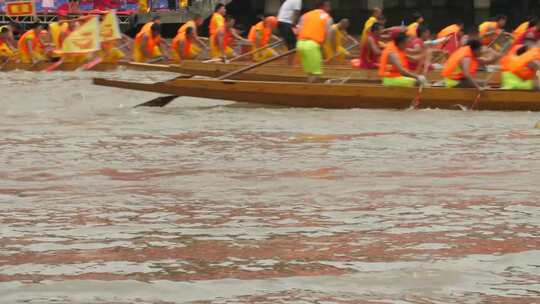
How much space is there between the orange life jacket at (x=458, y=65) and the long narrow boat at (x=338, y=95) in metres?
0.45

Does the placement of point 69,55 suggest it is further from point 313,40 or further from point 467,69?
point 467,69

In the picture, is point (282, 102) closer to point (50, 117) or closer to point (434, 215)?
point (50, 117)

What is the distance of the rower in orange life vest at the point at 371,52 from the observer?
58.3 ft

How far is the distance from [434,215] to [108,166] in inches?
144

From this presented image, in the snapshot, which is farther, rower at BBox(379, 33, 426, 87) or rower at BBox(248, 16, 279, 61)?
rower at BBox(248, 16, 279, 61)

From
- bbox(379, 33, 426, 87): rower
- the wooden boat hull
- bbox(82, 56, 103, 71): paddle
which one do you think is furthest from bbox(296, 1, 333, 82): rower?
the wooden boat hull

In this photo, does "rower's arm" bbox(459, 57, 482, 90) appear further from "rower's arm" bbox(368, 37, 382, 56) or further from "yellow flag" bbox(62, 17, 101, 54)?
"yellow flag" bbox(62, 17, 101, 54)

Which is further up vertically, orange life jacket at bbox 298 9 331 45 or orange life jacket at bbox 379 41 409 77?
orange life jacket at bbox 298 9 331 45

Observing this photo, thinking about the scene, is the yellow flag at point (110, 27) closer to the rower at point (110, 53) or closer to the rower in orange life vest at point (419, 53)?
the rower at point (110, 53)

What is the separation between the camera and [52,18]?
35781 mm

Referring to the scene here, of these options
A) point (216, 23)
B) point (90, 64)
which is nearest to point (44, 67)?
point (90, 64)

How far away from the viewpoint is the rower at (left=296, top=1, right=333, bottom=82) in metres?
17.0

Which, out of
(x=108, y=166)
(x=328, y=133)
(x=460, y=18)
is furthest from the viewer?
(x=460, y=18)

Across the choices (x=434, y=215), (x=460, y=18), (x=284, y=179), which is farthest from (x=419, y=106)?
(x=460, y=18)
